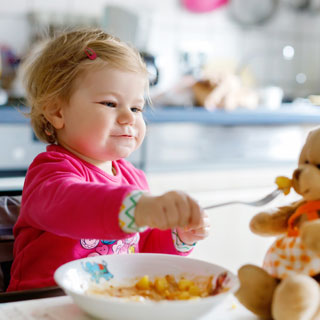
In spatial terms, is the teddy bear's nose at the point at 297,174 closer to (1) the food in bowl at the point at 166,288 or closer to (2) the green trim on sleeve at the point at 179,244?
(1) the food in bowl at the point at 166,288

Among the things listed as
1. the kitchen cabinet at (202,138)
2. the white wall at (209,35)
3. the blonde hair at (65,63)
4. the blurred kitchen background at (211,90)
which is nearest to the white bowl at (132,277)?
the blonde hair at (65,63)

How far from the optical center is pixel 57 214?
2.57ft

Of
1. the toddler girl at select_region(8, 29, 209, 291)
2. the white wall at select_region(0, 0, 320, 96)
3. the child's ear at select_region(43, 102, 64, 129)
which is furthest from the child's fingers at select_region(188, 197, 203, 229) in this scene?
the white wall at select_region(0, 0, 320, 96)

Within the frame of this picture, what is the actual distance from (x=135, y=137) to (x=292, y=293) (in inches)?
20.0

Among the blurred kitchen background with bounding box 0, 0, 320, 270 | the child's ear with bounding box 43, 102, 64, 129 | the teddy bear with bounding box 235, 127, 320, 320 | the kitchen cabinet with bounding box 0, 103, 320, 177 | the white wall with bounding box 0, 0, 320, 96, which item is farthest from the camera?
the white wall with bounding box 0, 0, 320, 96

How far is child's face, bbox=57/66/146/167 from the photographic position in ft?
3.28

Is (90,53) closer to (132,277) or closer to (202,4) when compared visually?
(132,277)

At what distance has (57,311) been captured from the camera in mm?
728

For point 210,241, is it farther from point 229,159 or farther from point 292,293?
point 229,159

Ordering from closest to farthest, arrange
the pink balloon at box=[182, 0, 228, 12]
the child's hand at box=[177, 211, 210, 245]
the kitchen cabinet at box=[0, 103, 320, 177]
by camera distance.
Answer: the child's hand at box=[177, 211, 210, 245] → the kitchen cabinet at box=[0, 103, 320, 177] → the pink balloon at box=[182, 0, 228, 12]

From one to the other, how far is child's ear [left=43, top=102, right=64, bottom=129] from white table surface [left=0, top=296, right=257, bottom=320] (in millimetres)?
397

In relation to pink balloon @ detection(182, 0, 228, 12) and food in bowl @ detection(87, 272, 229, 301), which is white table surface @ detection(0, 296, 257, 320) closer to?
food in bowl @ detection(87, 272, 229, 301)

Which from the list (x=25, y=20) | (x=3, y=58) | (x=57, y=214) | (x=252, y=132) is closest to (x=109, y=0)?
(x=25, y=20)

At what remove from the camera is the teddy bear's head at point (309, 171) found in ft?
2.24
